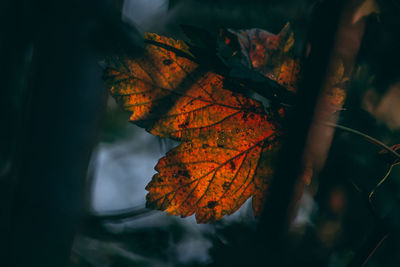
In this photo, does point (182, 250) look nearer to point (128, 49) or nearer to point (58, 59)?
point (58, 59)

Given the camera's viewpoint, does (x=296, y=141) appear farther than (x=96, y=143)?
No

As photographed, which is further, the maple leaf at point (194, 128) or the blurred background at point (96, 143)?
the blurred background at point (96, 143)

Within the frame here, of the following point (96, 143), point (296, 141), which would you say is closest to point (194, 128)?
point (296, 141)

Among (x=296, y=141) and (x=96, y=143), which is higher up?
(x=96, y=143)

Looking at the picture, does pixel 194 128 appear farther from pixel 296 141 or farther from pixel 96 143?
pixel 96 143
